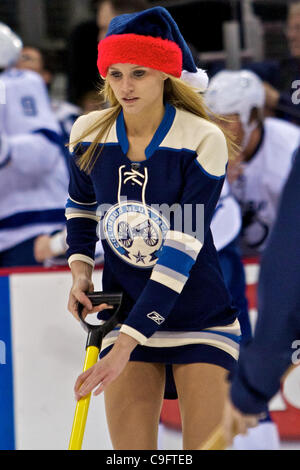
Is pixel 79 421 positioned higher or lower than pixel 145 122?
lower

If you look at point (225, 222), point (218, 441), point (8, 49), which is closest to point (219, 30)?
point (8, 49)

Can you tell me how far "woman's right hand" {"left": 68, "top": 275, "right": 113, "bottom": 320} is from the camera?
1814 mm

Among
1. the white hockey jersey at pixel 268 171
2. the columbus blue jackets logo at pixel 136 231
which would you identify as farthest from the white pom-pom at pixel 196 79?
the white hockey jersey at pixel 268 171

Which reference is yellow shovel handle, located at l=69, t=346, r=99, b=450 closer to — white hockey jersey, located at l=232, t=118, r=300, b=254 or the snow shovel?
the snow shovel

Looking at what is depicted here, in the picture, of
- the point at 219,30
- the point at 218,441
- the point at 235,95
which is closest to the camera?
the point at 218,441

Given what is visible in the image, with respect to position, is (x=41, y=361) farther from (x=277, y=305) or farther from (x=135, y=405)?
(x=277, y=305)

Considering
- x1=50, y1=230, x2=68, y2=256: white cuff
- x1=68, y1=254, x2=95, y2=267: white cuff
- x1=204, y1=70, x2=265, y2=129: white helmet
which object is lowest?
x1=50, y1=230, x2=68, y2=256: white cuff

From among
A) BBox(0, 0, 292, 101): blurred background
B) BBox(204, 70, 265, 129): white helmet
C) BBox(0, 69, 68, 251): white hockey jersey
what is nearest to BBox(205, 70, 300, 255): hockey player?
BBox(204, 70, 265, 129): white helmet

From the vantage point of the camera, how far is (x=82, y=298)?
182 cm

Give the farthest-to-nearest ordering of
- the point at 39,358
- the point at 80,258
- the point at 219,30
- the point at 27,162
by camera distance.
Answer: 1. the point at 219,30
2. the point at 27,162
3. the point at 39,358
4. the point at 80,258

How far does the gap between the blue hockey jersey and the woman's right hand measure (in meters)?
0.04

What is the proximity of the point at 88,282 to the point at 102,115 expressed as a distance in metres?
0.37

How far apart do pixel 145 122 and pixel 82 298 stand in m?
0.40

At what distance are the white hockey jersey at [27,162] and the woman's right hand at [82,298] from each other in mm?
1364
